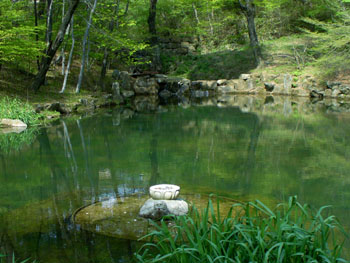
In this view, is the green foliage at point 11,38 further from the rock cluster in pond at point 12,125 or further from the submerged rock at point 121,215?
the submerged rock at point 121,215

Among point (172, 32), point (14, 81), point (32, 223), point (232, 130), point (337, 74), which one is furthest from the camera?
point (172, 32)

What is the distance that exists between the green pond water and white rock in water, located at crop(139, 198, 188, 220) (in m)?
0.20

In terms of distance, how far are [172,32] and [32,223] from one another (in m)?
29.3

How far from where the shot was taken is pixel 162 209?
517 cm

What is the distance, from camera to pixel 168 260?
3.17 meters

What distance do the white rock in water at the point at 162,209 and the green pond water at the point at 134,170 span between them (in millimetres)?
202

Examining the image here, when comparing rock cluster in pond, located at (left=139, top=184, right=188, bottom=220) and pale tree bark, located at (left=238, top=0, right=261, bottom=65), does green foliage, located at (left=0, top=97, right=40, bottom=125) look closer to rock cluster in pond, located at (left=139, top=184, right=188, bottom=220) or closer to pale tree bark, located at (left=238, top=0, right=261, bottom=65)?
rock cluster in pond, located at (left=139, top=184, right=188, bottom=220)

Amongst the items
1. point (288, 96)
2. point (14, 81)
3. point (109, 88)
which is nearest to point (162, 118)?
point (14, 81)

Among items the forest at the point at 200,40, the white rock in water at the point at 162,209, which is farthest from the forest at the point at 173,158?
the forest at the point at 200,40

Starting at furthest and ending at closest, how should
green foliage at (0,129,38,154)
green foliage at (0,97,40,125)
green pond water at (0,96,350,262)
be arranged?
green foliage at (0,97,40,125) < green foliage at (0,129,38,154) < green pond water at (0,96,350,262)

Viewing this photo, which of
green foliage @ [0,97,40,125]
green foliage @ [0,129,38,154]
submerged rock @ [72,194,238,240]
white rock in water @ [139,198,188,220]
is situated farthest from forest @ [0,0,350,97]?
white rock in water @ [139,198,188,220]

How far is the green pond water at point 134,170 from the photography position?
15.6 ft

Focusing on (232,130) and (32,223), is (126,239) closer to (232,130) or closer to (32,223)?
(32,223)

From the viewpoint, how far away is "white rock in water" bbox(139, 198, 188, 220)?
202 inches
